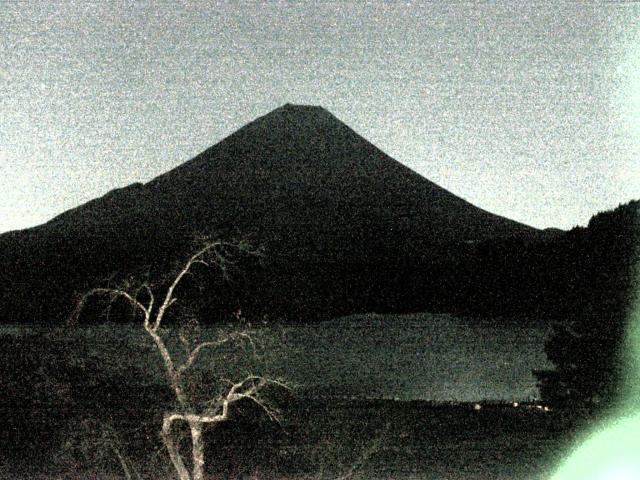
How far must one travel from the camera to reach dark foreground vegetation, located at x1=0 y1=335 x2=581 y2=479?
14734 mm

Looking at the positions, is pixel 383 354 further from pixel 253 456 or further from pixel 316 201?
pixel 316 201

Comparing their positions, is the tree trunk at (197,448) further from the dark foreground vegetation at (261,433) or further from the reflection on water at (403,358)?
the reflection on water at (403,358)

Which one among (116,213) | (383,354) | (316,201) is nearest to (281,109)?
(316,201)

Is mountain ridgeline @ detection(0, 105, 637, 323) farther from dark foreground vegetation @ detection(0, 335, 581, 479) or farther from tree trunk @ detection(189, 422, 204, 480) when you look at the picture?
tree trunk @ detection(189, 422, 204, 480)

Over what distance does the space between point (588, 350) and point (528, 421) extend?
4.81m

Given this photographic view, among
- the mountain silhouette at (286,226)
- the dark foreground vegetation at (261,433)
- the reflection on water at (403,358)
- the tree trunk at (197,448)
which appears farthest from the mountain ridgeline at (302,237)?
the tree trunk at (197,448)

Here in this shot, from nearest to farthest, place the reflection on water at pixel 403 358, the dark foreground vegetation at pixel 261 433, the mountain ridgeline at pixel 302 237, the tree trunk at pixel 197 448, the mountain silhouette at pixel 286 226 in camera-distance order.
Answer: the tree trunk at pixel 197 448
the dark foreground vegetation at pixel 261 433
the reflection on water at pixel 403 358
the mountain ridgeline at pixel 302 237
the mountain silhouette at pixel 286 226

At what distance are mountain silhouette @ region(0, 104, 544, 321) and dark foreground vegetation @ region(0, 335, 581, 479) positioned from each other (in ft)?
126

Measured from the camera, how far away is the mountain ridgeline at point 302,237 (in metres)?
55.8

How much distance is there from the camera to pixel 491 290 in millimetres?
47000

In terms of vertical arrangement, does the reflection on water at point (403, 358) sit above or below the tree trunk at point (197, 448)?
below

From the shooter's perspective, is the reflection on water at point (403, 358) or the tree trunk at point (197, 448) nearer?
the tree trunk at point (197, 448)

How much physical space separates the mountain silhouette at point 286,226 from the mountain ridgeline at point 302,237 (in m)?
0.22

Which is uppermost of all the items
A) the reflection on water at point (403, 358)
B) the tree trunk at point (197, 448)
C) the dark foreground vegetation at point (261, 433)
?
the tree trunk at point (197, 448)
